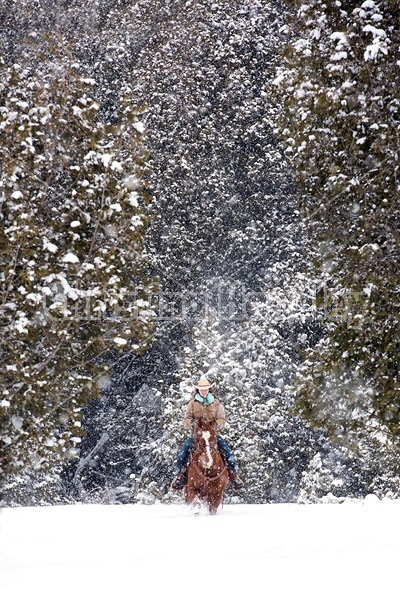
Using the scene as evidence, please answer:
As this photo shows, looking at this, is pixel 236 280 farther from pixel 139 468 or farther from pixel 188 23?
pixel 188 23

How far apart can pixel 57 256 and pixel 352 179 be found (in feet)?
13.7

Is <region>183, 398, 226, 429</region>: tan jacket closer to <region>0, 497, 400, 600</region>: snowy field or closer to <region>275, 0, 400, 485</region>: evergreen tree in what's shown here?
<region>275, 0, 400, 485</region>: evergreen tree

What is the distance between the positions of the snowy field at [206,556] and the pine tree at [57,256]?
1434 mm

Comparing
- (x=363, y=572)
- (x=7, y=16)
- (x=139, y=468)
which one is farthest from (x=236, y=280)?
(x=363, y=572)

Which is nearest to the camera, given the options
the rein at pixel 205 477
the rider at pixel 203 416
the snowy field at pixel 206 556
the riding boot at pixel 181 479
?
the snowy field at pixel 206 556

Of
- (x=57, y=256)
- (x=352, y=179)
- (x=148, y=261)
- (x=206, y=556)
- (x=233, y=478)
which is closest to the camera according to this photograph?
(x=206, y=556)

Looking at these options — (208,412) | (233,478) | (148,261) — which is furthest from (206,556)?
(148,261)

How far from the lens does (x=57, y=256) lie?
10711 millimetres

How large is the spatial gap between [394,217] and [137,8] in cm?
2649

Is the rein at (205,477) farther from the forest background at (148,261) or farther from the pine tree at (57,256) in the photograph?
the pine tree at (57,256)

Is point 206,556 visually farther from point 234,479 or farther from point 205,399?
point 234,479

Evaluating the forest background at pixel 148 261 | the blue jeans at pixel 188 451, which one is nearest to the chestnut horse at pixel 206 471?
the blue jeans at pixel 188 451

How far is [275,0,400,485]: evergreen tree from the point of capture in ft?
38.1

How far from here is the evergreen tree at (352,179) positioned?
38.1 feet
